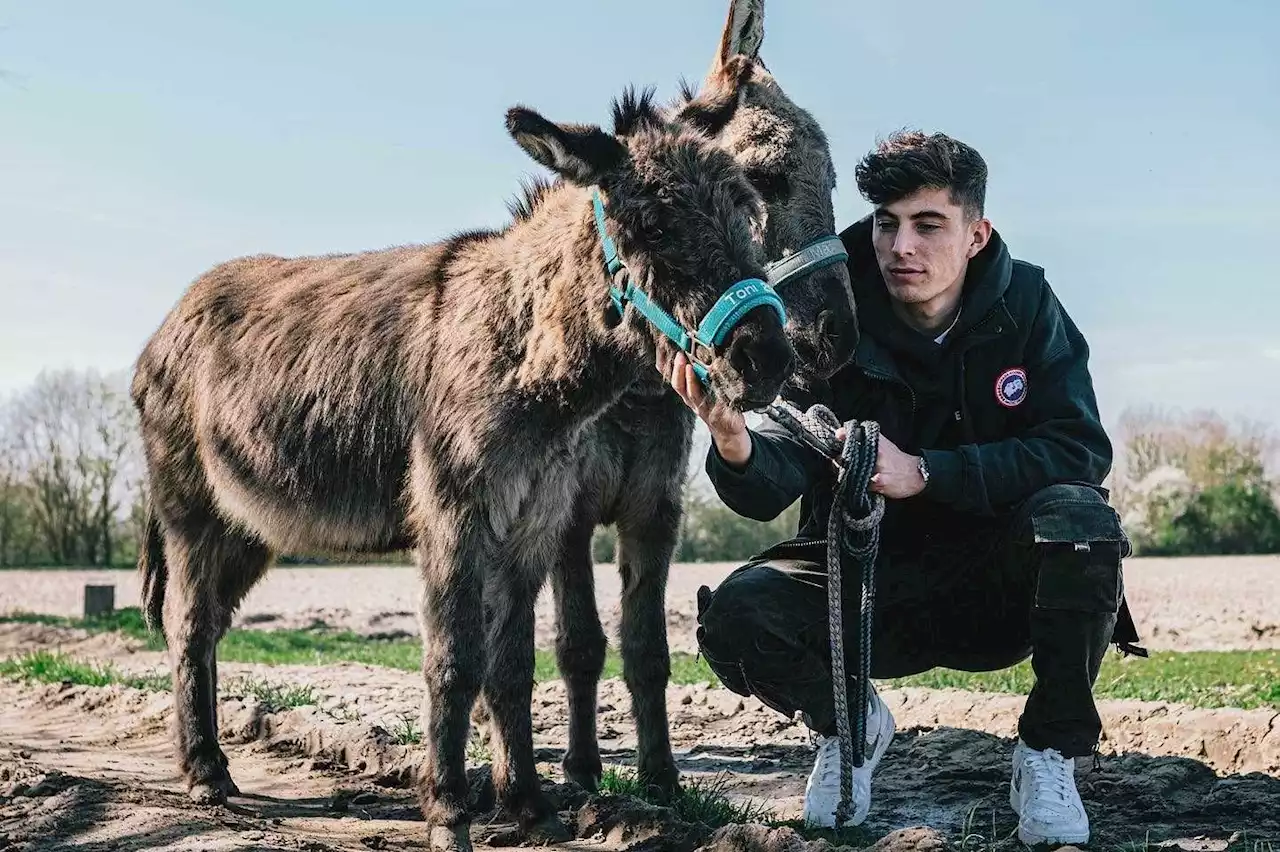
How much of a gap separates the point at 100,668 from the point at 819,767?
7.62 metres

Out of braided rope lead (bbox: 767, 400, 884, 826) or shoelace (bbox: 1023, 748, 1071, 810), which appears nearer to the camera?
braided rope lead (bbox: 767, 400, 884, 826)

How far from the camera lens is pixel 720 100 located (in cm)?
533

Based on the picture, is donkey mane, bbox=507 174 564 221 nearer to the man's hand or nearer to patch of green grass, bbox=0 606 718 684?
the man's hand

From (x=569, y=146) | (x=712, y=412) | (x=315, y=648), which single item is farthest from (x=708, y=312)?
(x=315, y=648)

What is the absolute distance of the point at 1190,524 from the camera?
2405 centimetres

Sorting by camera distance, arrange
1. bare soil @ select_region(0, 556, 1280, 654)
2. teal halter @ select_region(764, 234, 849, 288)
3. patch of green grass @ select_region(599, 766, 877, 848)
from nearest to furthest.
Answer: patch of green grass @ select_region(599, 766, 877, 848) → teal halter @ select_region(764, 234, 849, 288) → bare soil @ select_region(0, 556, 1280, 654)

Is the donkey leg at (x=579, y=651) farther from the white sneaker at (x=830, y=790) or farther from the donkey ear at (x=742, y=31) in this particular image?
the donkey ear at (x=742, y=31)

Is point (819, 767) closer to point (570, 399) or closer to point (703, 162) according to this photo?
point (570, 399)

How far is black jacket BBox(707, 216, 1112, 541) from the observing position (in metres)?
4.11

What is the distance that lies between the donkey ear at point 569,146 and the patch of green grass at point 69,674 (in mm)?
5869

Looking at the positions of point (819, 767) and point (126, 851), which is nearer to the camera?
point (126, 851)

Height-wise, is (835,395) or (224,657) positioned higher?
(835,395)

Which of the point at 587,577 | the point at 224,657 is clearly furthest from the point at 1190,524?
the point at 587,577

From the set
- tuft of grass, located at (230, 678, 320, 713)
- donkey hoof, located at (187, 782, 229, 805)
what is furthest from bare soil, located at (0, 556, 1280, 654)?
donkey hoof, located at (187, 782, 229, 805)
